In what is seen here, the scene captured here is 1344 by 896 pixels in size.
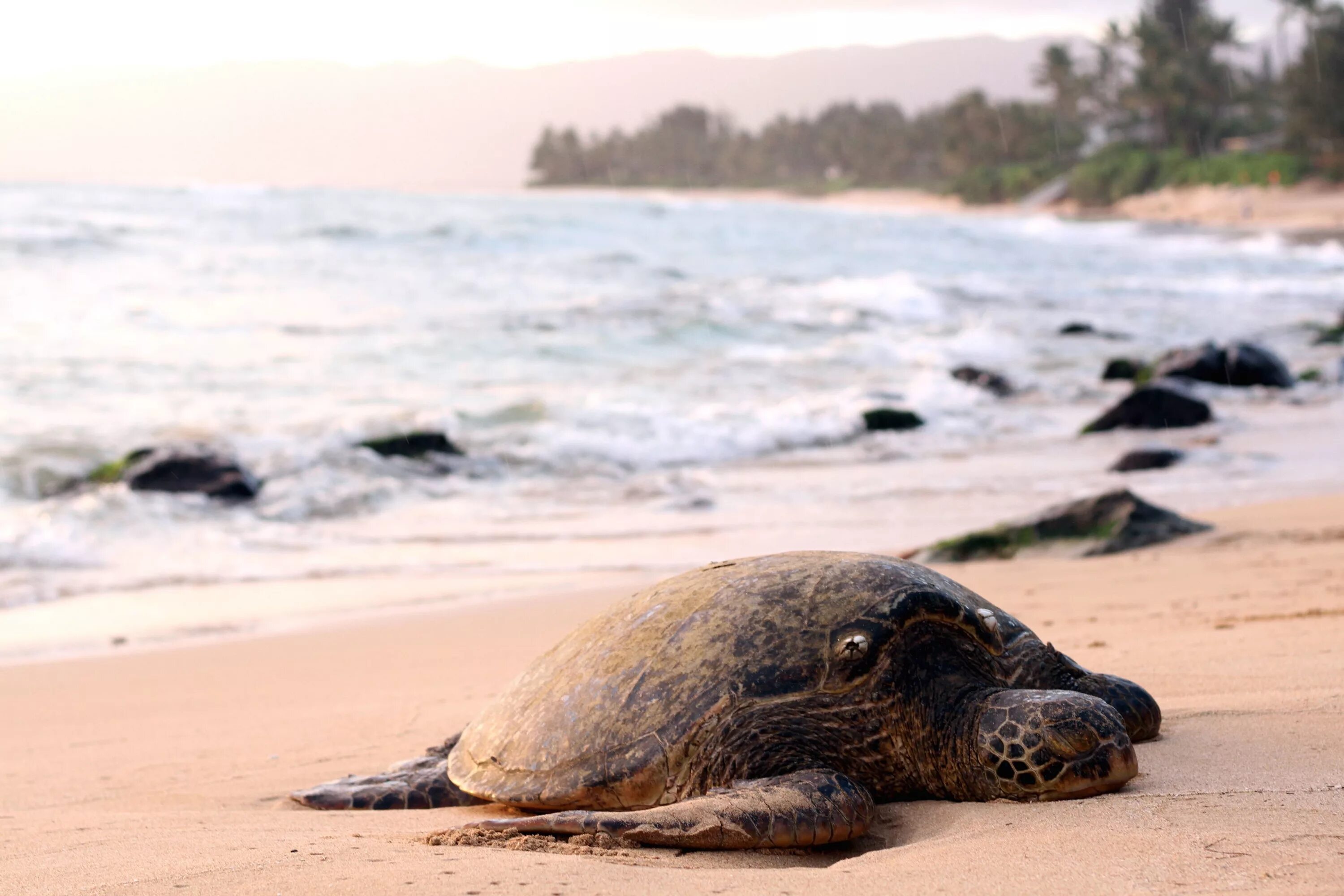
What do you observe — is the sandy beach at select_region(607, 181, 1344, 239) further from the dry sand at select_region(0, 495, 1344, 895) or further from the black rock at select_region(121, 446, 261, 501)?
the dry sand at select_region(0, 495, 1344, 895)

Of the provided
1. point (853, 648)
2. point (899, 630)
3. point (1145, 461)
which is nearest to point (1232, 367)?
point (1145, 461)

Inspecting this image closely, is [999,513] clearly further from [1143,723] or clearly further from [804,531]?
[1143,723]

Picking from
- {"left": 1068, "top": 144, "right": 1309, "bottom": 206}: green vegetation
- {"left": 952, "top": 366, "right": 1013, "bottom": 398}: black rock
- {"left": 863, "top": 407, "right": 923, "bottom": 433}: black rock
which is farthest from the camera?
{"left": 1068, "top": 144, "right": 1309, "bottom": 206}: green vegetation

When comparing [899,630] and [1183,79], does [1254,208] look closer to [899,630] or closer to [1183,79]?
[1183,79]

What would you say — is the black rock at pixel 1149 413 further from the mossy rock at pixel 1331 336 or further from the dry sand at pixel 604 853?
the mossy rock at pixel 1331 336

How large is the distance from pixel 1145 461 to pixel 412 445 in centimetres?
589

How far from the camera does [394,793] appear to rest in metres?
3.36

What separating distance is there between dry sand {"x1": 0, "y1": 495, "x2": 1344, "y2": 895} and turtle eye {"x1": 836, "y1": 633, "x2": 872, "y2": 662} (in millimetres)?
364

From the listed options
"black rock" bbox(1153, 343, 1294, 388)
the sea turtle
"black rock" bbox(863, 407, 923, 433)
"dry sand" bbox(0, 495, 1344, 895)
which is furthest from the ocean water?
the sea turtle

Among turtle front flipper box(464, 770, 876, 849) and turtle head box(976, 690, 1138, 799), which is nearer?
turtle front flipper box(464, 770, 876, 849)

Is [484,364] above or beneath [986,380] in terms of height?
above

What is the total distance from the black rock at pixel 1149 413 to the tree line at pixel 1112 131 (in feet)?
177

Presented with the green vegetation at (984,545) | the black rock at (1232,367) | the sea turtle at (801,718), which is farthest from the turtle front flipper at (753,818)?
the black rock at (1232,367)

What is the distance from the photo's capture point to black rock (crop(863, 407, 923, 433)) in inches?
459
